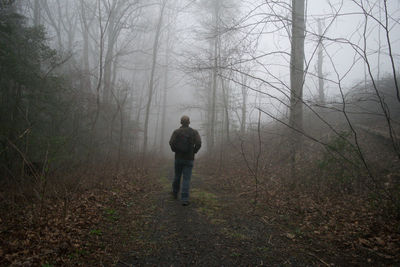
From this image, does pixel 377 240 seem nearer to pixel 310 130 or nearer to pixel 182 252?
pixel 182 252

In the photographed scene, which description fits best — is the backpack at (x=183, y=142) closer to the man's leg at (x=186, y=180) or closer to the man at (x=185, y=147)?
the man at (x=185, y=147)

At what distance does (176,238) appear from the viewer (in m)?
3.33

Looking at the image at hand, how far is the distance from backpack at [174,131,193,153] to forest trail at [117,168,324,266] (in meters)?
1.34

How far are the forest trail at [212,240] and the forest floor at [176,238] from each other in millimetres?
13

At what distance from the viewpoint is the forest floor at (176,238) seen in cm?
270

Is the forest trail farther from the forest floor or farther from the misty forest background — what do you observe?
the misty forest background

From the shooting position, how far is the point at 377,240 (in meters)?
3.07

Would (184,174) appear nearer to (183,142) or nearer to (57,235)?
(183,142)

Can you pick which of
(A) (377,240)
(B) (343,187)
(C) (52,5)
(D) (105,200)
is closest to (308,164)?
(B) (343,187)

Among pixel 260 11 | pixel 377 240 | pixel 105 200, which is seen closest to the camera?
pixel 377 240

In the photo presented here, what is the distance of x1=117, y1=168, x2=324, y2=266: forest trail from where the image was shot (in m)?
2.75

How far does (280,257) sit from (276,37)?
14.3ft

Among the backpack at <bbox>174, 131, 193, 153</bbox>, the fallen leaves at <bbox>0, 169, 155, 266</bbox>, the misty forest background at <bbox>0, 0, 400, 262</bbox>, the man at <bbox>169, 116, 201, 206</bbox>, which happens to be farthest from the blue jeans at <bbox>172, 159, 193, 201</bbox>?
the misty forest background at <bbox>0, 0, 400, 262</bbox>

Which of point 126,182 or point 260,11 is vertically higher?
point 260,11
